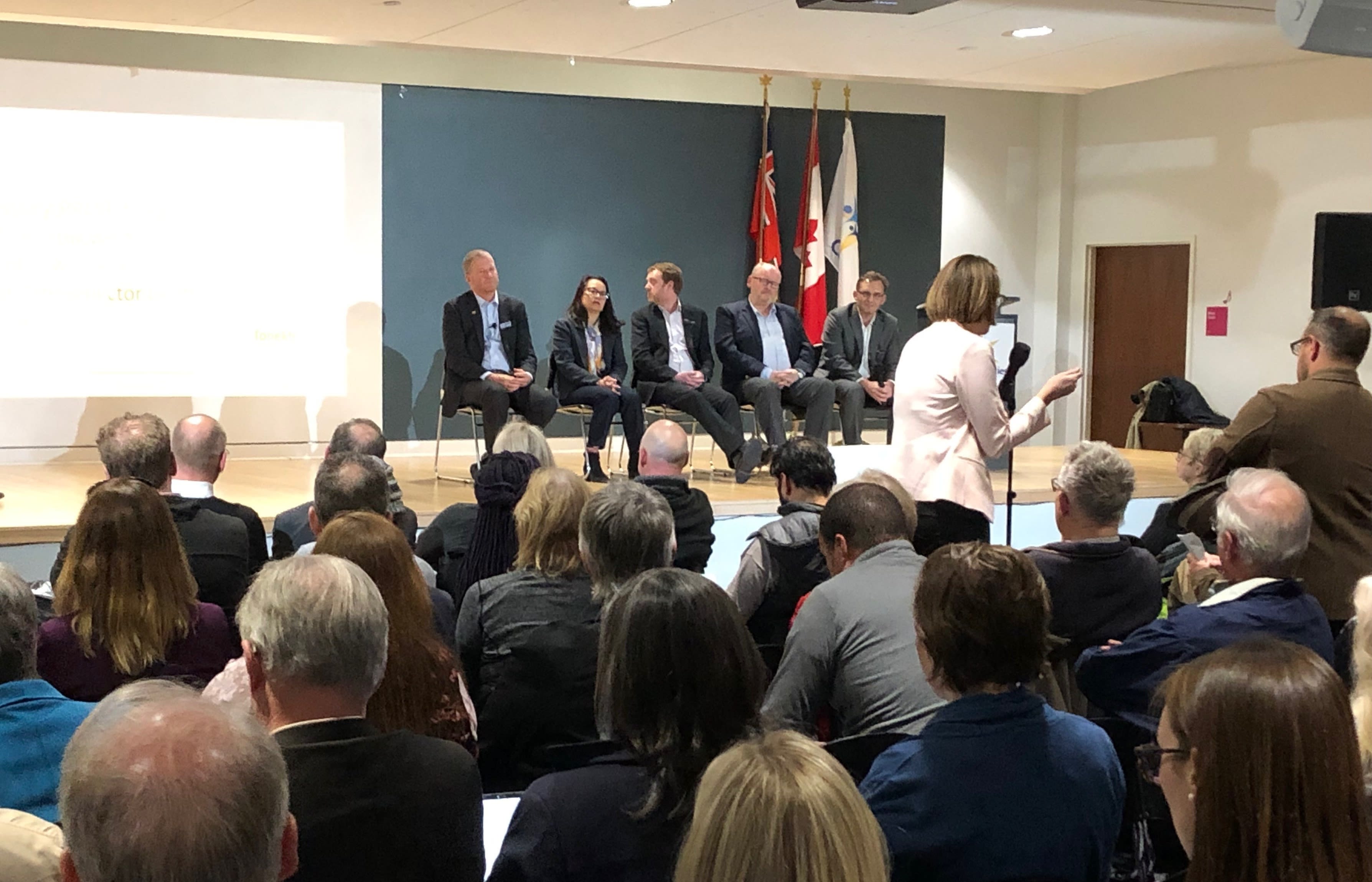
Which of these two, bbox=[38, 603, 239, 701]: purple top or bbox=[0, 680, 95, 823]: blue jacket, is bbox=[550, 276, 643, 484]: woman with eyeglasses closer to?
bbox=[38, 603, 239, 701]: purple top

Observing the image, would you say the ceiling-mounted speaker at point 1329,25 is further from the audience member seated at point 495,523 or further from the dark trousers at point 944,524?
the audience member seated at point 495,523

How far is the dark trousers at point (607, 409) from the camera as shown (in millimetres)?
6949

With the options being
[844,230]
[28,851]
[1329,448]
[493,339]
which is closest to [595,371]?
[493,339]

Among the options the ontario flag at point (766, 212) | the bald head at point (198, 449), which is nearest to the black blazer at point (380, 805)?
the bald head at point (198, 449)

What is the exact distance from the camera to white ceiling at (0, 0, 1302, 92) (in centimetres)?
623

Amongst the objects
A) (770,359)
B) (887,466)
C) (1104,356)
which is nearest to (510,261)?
(770,359)

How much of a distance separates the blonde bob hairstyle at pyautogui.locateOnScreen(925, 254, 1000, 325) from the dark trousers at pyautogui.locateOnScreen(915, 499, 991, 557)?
0.46 metres

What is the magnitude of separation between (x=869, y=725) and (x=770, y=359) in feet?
17.3

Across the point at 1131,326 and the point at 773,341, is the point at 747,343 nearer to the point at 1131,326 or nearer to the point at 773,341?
the point at 773,341

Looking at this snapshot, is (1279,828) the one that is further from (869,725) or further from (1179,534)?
(1179,534)

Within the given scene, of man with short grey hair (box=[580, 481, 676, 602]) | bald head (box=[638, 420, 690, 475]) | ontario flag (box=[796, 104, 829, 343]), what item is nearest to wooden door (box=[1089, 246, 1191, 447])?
ontario flag (box=[796, 104, 829, 343])

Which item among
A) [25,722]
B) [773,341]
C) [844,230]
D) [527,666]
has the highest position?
[844,230]

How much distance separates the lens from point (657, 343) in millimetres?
7156

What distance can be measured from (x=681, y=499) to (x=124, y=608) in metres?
1.56
